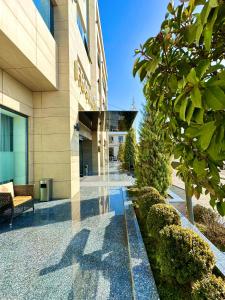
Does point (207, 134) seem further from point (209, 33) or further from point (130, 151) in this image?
point (130, 151)

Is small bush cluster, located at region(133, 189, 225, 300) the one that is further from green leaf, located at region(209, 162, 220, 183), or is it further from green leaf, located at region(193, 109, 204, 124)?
green leaf, located at region(193, 109, 204, 124)

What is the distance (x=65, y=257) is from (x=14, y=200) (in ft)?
9.50

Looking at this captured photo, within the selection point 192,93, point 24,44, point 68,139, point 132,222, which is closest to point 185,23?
point 192,93

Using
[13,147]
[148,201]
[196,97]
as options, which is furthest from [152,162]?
[196,97]

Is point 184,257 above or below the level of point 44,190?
above

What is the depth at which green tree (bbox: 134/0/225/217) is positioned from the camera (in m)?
0.63

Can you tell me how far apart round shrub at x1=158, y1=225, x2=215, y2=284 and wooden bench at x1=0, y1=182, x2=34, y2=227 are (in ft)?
13.5

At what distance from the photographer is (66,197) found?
8.45 metres

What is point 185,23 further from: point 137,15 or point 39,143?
point 39,143

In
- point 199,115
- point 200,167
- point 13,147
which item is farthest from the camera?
point 13,147

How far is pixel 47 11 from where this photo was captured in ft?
25.3

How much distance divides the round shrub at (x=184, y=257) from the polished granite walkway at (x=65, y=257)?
69 centimetres

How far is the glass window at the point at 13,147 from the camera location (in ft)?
22.3

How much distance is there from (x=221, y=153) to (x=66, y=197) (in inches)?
324
